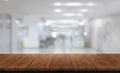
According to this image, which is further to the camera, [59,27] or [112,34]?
[59,27]

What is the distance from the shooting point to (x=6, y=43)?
8.52m

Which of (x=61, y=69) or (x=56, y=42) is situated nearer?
(x=61, y=69)

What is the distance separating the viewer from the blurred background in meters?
7.85

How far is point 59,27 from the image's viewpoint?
20.5m

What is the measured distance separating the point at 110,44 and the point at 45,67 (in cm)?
1071

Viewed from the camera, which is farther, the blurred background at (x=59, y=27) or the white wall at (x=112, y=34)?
the white wall at (x=112, y=34)

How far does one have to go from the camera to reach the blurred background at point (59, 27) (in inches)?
309

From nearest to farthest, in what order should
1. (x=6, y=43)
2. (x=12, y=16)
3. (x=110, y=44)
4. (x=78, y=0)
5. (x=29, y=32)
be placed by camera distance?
(x=78, y=0) → (x=6, y=43) → (x=12, y=16) → (x=110, y=44) → (x=29, y=32)

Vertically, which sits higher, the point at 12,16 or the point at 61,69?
the point at 12,16

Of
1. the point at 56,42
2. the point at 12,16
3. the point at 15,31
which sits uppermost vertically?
the point at 12,16

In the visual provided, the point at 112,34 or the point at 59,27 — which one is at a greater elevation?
the point at 59,27

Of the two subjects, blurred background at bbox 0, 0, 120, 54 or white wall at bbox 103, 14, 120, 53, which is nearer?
blurred background at bbox 0, 0, 120, 54

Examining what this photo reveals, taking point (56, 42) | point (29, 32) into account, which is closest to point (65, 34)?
point (56, 42)

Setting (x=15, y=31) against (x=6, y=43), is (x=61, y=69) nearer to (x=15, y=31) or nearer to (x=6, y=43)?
(x=6, y=43)
